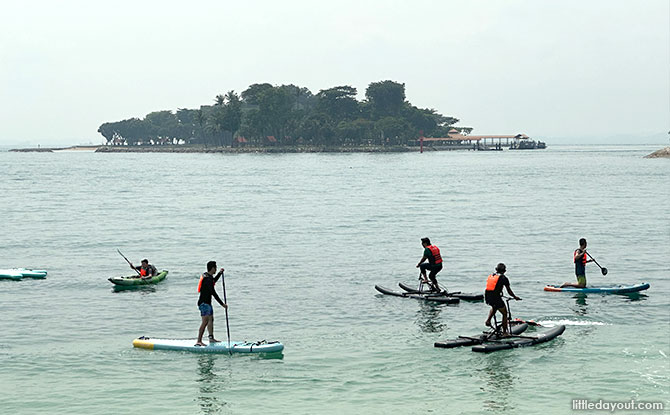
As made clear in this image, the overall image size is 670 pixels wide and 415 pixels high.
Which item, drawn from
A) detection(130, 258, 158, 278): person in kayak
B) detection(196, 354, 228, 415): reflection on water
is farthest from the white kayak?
detection(196, 354, 228, 415): reflection on water

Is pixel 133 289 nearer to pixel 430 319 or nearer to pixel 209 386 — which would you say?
pixel 430 319

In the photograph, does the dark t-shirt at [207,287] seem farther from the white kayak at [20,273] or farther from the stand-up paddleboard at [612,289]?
the white kayak at [20,273]

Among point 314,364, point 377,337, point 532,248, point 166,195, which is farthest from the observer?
point 166,195

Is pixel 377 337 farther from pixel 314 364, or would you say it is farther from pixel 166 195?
pixel 166 195

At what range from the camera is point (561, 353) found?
2406cm

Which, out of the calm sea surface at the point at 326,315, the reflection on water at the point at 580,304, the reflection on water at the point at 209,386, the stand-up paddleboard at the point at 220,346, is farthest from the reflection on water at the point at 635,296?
the reflection on water at the point at 209,386

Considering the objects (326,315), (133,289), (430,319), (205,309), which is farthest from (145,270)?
(205,309)

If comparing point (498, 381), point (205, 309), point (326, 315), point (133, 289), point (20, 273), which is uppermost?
point (205, 309)

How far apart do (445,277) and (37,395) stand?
21137mm

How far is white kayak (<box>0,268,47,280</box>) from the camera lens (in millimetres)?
37500

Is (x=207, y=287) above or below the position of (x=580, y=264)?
above

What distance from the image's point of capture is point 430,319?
1131 inches

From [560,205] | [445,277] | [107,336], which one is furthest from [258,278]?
[560,205]

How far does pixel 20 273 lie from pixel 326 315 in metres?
16.1
